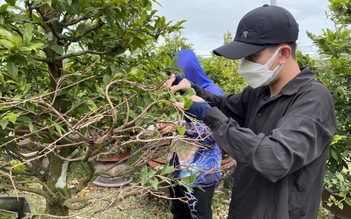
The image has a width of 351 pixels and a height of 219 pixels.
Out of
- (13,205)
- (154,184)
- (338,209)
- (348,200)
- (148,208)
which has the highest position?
(154,184)

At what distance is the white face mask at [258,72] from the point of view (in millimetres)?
1308

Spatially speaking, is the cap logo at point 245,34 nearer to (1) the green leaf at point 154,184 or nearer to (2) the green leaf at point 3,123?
(1) the green leaf at point 154,184

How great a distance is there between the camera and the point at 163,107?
1551 millimetres

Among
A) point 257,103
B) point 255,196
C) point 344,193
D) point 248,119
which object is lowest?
point 344,193

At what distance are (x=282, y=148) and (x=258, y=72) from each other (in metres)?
0.40

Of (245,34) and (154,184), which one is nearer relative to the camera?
(154,184)

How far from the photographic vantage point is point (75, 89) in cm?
138

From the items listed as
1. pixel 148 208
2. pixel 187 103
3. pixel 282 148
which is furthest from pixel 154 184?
pixel 148 208

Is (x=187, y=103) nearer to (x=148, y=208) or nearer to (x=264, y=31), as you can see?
(x=264, y=31)

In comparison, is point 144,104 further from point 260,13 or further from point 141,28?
point 260,13

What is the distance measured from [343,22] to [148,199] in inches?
106

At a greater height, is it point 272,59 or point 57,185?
point 272,59

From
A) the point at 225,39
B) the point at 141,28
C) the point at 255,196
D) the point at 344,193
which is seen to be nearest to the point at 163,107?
the point at 141,28

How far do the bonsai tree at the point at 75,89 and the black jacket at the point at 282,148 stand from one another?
1.08 ft
